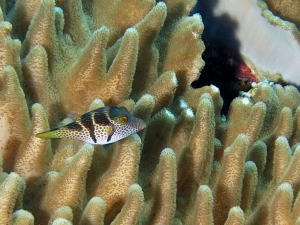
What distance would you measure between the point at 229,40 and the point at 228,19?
204 mm

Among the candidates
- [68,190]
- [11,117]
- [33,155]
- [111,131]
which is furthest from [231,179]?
[11,117]

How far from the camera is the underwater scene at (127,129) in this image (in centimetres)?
193

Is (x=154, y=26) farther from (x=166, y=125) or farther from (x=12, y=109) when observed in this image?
(x=12, y=109)

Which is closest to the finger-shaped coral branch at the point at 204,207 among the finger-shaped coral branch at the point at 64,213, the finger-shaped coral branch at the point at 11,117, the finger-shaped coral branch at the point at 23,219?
the finger-shaped coral branch at the point at 64,213

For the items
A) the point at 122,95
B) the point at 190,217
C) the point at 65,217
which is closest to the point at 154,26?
the point at 122,95

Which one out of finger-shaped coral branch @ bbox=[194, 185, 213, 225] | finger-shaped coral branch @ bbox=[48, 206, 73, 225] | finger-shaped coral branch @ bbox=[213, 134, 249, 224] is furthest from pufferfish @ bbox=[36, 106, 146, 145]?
finger-shaped coral branch @ bbox=[213, 134, 249, 224]

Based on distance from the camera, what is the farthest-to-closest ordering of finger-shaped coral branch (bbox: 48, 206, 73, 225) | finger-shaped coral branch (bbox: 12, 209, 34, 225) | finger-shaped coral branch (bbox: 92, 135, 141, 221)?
finger-shaped coral branch (bbox: 92, 135, 141, 221)
finger-shaped coral branch (bbox: 48, 206, 73, 225)
finger-shaped coral branch (bbox: 12, 209, 34, 225)

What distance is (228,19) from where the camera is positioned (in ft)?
12.5

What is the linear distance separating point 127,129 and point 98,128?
0.15m

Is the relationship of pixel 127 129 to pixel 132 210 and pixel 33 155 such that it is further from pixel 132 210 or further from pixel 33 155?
pixel 33 155

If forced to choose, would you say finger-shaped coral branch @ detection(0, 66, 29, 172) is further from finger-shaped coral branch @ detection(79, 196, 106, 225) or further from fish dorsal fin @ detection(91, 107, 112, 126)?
finger-shaped coral branch @ detection(79, 196, 106, 225)

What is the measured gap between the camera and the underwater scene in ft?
6.34

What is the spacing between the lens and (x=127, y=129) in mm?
1950

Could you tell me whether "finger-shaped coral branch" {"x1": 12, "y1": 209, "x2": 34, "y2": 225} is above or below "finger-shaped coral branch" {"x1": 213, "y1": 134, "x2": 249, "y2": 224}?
below
